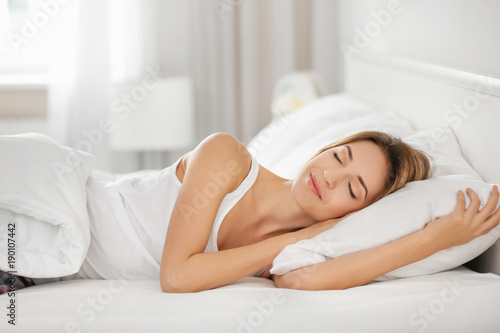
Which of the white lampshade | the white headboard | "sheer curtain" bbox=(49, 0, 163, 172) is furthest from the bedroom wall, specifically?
"sheer curtain" bbox=(49, 0, 163, 172)

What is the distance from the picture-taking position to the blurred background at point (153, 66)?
3.26 meters

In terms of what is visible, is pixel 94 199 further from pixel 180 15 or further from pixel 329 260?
pixel 180 15

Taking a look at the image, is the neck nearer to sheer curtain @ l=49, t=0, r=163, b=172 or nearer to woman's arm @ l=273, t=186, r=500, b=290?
woman's arm @ l=273, t=186, r=500, b=290

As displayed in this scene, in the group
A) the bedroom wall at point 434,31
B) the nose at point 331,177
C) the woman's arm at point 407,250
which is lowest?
the woman's arm at point 407,250

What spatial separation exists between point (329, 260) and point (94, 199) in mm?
639

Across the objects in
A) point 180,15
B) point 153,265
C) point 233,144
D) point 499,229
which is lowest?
point 153,265

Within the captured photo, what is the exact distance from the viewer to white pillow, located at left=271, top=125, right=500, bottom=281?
1.30 meters

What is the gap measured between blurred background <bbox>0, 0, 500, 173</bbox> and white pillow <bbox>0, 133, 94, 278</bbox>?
6.11 ft

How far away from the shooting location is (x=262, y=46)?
3.50m

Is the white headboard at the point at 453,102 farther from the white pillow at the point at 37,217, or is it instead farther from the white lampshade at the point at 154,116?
the white lampshade at the point at 154,116

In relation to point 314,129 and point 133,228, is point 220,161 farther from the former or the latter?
point 314,129

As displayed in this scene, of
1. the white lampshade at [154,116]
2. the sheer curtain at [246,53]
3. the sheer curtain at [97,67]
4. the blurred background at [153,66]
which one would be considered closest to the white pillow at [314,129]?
the blurred background at [153,66]

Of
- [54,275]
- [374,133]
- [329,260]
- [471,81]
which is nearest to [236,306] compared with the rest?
[329,260]

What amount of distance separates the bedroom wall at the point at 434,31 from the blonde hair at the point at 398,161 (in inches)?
11.6
